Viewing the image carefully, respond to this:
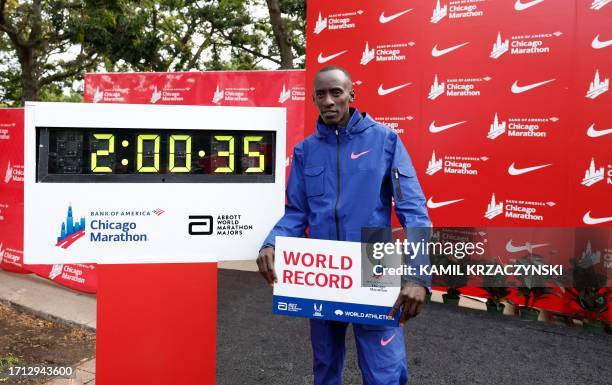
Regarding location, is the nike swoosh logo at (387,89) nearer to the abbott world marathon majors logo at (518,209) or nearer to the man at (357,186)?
the abbott world marathon majors logo at (518,209)

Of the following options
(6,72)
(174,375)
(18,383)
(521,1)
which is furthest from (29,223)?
(6,72)

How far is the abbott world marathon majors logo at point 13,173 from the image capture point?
18.0 feet

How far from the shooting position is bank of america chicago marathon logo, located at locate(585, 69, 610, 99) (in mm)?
4398

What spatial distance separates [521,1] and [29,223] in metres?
4.57

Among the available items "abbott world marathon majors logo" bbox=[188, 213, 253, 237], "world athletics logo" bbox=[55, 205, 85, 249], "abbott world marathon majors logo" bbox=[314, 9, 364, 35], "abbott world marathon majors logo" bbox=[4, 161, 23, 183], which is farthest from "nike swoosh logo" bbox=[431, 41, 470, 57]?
"abbott world marathon majors logo" bbox=[4, 161, 23, 183]

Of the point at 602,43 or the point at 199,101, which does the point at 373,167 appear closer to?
the point at 602,43

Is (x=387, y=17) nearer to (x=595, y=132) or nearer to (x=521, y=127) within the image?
(x=521, y=127)

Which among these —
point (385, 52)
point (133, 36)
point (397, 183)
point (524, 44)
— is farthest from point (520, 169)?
point (133, 36)

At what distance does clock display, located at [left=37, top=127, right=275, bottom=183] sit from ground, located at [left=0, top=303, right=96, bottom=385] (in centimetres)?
164

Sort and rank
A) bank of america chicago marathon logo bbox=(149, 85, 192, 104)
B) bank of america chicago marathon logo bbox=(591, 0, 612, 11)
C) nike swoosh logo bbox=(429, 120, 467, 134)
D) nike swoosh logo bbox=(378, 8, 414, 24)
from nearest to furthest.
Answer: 1. bank of america chicago marathon logo bbox=(591, 0, 612, 11)
2. nike swoosh logo bbox=(429, 120, 467, 134)
3. nike swoosh logo bbox=(378, 8, 414, 24)
4. bank of america chicago marathon logo bbox=(149, 85, 192, 104)

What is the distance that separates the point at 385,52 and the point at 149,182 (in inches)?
148

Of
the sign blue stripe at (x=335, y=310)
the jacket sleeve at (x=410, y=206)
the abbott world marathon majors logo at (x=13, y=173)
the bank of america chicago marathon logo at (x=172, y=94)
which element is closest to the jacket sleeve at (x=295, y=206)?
the sign blue stripe at (x=335, y=310)

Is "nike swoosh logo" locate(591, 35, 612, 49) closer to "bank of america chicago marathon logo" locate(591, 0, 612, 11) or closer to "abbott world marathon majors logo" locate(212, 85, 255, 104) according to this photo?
"bank of america chicago marathon logo" locate(591, 0, 612, 11)

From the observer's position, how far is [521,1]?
15.4ft
